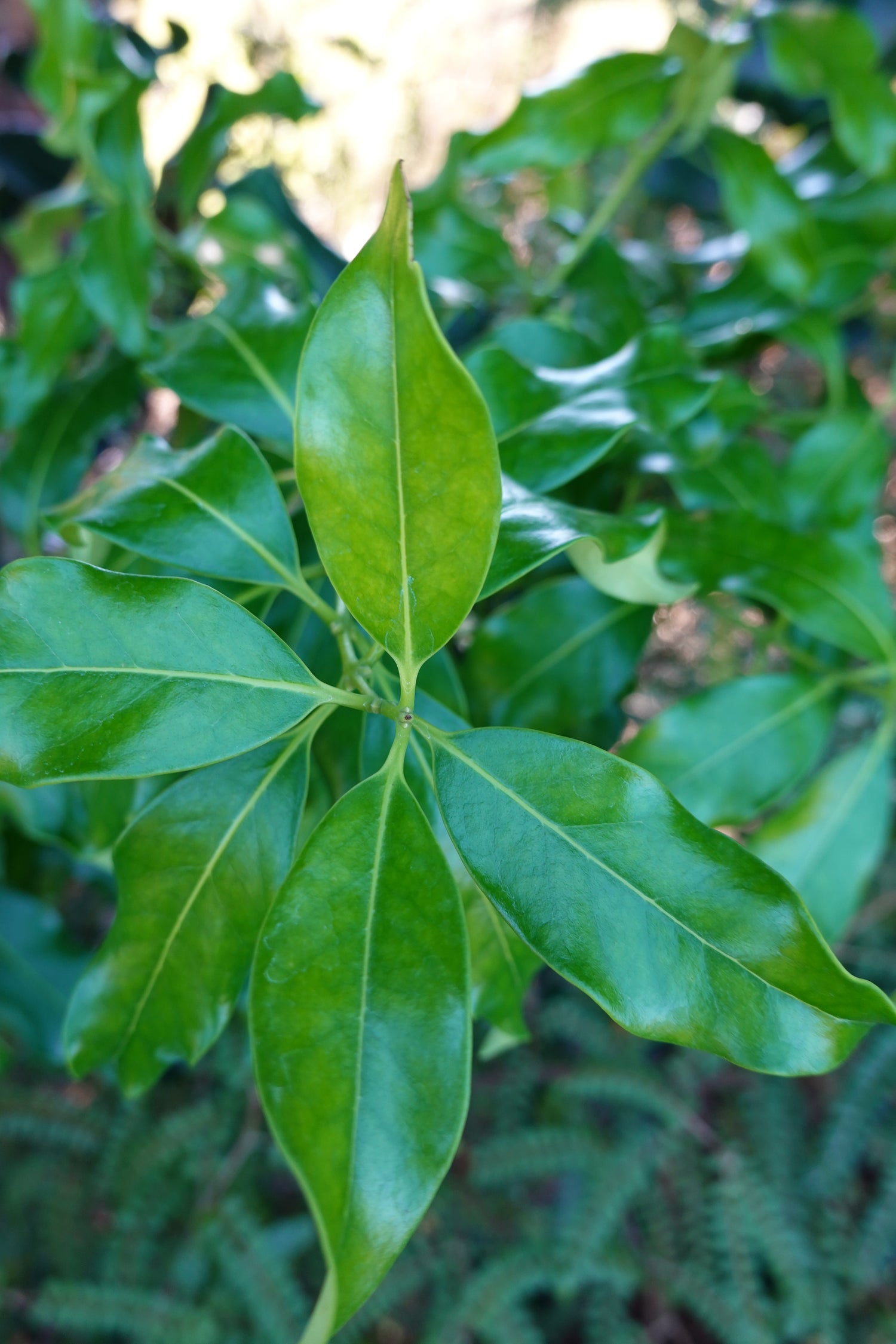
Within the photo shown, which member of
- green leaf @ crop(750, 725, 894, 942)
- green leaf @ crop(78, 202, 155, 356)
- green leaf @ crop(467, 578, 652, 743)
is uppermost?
green leaf @ crop(78, 202, 155, 356)

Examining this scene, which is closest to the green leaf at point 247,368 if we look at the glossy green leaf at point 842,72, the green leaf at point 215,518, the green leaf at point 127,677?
the green leaf at point 215,518

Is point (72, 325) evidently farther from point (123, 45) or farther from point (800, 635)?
point (800, 635)

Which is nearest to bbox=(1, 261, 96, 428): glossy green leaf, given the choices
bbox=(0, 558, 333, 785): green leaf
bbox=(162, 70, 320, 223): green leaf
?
bbox=(162, 70, 320, 223): green leaf

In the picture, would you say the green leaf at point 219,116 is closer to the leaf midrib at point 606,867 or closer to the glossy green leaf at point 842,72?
the glossy green leaf at point 842,72

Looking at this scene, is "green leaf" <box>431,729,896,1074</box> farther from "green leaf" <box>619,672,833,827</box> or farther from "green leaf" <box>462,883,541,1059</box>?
"green leaf" <box>619,672,833,827</box>

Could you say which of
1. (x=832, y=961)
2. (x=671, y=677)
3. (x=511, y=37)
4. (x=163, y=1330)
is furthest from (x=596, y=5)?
(x=163, y=1330)

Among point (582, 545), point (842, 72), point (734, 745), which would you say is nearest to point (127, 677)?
point (582, 545)

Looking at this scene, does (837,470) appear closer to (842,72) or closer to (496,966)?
(842,72)
